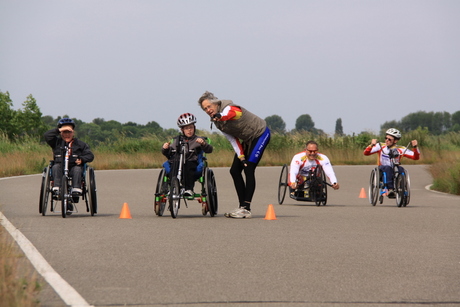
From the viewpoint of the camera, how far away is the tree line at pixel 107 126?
4378 centimetres

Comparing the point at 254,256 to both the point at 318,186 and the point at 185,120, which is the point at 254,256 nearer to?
the point at 185,120

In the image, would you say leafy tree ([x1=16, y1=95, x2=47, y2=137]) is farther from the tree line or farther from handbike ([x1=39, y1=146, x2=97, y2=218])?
handbike ([x1=39, y1=146, x2=97, y2=218])

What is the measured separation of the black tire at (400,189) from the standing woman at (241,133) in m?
4.13

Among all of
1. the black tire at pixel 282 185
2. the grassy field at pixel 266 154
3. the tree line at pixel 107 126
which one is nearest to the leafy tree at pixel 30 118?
the tree line at pixel 107 126

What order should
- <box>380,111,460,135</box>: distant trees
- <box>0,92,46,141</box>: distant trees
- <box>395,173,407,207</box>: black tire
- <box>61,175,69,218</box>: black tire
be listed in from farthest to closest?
<box>380,111,460,135</box>: distant trees, <box>0,92,46,141</box>: distant trees, <box>395,173,407,207</box>: black tire, <box>61,175,69,218</box>: black tire

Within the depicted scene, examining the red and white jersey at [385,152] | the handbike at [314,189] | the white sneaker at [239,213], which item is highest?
the red and white jersey at [385,152]

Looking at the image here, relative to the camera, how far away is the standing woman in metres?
12.3

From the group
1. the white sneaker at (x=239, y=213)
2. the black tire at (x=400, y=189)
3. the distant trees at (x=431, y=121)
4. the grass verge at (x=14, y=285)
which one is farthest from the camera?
the distant trees at (x=431, y=121)

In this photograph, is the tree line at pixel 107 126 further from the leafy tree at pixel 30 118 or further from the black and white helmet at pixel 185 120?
the black and white helmet at pixel 185 120

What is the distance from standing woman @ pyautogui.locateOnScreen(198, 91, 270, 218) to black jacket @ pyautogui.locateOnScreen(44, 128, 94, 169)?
5.92 feet

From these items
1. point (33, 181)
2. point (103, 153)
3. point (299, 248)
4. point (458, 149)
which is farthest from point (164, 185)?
point (458, 149)

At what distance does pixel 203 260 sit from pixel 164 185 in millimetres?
4771

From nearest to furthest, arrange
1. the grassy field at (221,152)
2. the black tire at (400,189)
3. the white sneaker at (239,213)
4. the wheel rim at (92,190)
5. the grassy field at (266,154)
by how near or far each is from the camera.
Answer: the wheel rim at (92,190) < the white sneaker at (239,213) < the black tire at (400,189) < the grassy field at (266,154) < the grassy field at (221,152)

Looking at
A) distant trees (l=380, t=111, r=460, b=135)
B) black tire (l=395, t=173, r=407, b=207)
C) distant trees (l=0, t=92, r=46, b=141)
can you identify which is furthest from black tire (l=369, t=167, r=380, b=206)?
distant trees (l=380, t=111, r=460, b=135)
